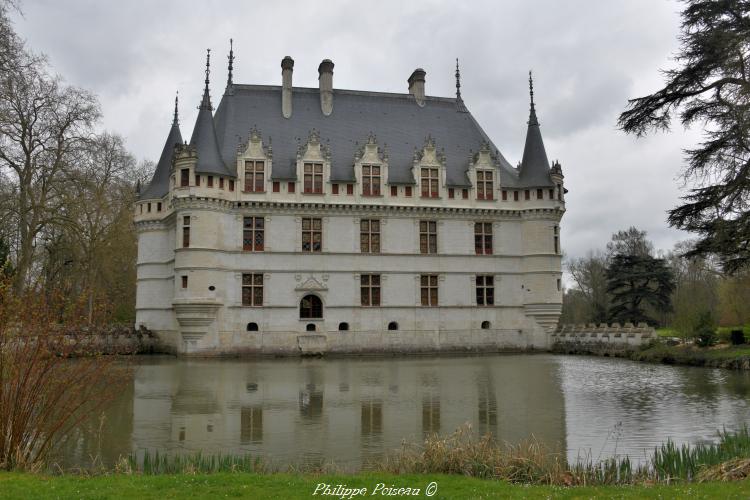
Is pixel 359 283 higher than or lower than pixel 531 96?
lower

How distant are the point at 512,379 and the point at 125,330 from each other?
63.1 feet

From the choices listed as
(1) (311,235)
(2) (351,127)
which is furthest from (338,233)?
(2) (351,127)

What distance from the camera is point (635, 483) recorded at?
6453mm

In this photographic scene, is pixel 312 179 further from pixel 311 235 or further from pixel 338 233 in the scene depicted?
pixel 338 233

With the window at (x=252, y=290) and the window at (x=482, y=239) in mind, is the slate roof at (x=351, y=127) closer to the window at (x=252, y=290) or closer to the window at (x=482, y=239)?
the window at (x=482, y=239)

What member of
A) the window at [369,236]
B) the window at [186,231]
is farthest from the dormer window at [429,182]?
the window at [186,231]

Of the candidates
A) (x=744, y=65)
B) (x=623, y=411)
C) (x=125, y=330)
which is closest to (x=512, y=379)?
(x=623, y=411)

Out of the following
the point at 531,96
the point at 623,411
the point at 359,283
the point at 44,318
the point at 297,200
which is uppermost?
the point at 531,96

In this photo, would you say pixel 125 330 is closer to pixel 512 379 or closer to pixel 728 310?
pixel 512 379

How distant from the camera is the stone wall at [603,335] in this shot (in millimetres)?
26422

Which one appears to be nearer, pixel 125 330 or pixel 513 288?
pixel 125 330

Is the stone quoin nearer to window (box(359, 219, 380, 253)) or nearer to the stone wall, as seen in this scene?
window (box(359, 219, 380, 253))

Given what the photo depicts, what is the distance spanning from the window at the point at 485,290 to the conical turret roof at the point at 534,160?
205 inches

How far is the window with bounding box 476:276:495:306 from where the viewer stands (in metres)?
31.6
